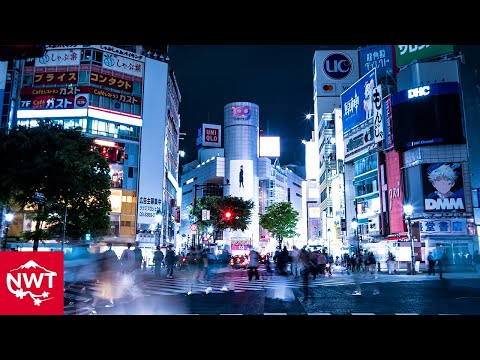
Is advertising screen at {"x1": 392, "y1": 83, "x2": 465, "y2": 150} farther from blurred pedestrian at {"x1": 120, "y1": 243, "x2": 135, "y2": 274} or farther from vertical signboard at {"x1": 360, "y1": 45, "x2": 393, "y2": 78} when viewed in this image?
blurred pedestrian at {"x1": 120, "y1": 243, "x2": 135, "y2": 274}

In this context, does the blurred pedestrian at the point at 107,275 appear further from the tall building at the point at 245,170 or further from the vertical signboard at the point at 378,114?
the tall building at the point at 245,170

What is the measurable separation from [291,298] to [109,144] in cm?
4441

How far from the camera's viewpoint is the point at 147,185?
55.2 meters

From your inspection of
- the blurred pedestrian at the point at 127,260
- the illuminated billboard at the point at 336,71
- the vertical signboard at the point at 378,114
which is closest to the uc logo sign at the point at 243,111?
the illuminated billboard at the point at 336,71

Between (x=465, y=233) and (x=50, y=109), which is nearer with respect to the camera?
(x=465, y=233)

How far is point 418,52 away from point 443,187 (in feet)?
53.0

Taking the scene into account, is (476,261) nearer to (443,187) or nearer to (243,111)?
(443,187)

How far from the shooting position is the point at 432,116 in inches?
1508

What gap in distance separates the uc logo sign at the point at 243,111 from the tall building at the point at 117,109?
5233cm

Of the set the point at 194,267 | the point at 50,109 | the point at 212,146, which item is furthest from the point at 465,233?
the point at 212,146

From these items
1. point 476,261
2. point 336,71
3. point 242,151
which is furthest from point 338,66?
point 476,261

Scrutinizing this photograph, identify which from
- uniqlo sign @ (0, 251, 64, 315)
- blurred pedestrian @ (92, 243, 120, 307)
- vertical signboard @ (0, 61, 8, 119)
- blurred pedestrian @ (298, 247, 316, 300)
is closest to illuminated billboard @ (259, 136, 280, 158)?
vertical signboard @ (0, 61, 8, 119)

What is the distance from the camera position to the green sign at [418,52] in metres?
43.7
